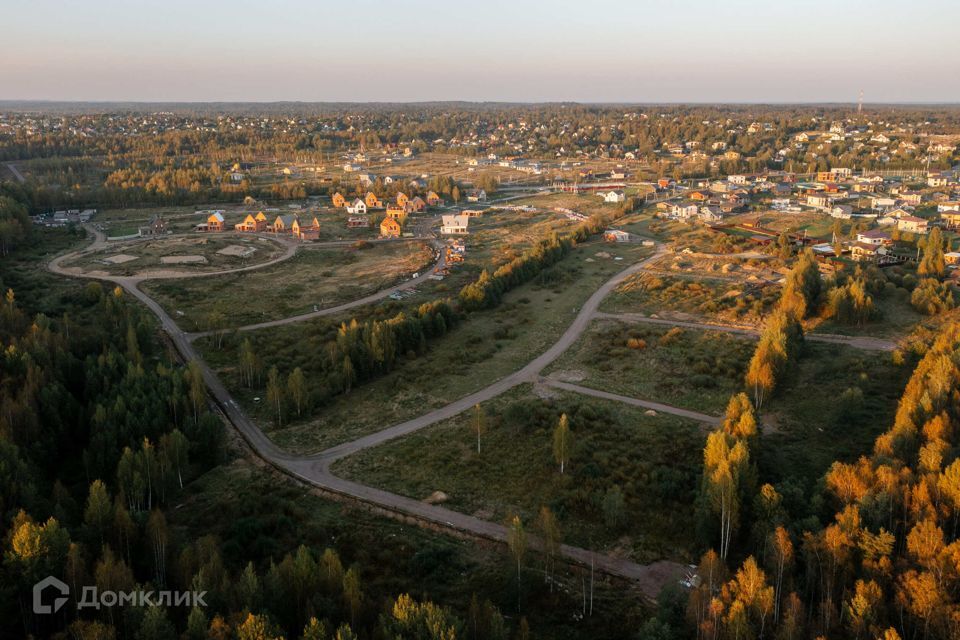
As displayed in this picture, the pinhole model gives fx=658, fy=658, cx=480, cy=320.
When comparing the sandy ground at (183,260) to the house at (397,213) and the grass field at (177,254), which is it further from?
the house at (397,213)

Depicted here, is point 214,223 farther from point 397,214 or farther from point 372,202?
point 372,202

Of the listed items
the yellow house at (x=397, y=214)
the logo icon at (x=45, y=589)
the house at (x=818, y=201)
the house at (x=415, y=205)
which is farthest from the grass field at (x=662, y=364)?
the house at (x=818, y=201)

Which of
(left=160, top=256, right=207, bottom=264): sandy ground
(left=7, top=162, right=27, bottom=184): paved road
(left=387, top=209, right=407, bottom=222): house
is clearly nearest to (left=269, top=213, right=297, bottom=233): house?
(left=387, top=209, right=407, bottom=222): house

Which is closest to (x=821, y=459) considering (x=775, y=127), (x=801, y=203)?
(x=801, y=203)

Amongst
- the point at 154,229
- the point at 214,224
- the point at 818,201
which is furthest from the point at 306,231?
the point at 818,201

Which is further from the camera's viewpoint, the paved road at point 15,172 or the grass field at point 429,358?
the paved road at point 15,172

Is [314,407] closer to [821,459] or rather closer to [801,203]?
[821,459]
